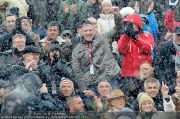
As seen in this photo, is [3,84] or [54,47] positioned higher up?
[54,47]

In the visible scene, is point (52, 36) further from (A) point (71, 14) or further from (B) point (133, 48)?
(A) point (71, 14)

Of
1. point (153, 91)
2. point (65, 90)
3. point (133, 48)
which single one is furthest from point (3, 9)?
point (153, 91)

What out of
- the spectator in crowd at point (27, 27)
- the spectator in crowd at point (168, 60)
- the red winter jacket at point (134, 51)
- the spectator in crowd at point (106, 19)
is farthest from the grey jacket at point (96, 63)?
the spectator in crowd at point (106, 19)

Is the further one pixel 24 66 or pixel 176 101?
pixel 176 101

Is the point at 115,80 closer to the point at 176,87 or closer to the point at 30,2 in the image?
the point at 176,87

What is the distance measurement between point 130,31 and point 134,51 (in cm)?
51

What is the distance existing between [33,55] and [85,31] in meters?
1.54

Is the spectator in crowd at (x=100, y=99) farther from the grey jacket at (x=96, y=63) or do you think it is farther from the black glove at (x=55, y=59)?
the black glove at (x=55, y=59)

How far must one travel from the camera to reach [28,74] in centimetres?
1362

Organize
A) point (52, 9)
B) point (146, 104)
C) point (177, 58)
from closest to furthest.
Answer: point (146, 104)
point (177, 58)
point (52, 9)

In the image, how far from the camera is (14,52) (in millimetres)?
15391

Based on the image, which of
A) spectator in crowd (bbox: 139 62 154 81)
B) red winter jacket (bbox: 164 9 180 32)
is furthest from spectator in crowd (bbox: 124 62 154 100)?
red winter jacket (bbox: 164 9 180 32)

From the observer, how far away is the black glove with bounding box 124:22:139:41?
15594mm

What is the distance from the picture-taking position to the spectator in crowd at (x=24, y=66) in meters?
14.1
